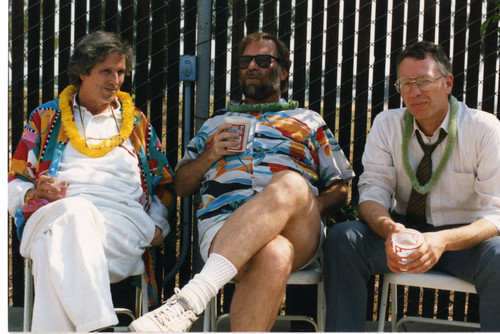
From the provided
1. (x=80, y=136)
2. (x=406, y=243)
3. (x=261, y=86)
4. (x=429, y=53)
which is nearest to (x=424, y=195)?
(x=406, y=243)

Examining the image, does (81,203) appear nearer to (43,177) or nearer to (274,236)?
(43,177)

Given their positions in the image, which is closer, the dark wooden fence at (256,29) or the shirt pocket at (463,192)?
the shirt pocket at (463,192)

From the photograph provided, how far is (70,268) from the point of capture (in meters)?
3.01

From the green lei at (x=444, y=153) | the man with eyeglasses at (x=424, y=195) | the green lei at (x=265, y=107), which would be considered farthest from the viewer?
the green lei at (x=265, y=107)

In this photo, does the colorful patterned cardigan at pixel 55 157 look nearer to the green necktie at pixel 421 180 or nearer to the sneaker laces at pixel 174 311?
the sneaker laces at pixel 174 311

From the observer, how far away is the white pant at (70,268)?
2975mm

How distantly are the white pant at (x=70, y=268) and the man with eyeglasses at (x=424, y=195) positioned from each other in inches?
43.7

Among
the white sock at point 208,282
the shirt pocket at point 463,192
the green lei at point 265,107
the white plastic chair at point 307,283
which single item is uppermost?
the green lei at point 265,107

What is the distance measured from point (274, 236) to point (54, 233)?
1050mm

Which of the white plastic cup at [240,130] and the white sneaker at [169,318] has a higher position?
the white plastic cup at [240,130]

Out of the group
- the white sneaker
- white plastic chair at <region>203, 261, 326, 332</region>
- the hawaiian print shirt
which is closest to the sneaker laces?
the white sneaker

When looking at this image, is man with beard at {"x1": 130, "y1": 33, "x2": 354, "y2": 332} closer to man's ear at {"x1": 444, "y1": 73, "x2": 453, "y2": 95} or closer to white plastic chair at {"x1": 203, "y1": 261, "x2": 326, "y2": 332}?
white plastic chair at {"x1": 203, "y1": 261, "x2": 326, "y2": 332}

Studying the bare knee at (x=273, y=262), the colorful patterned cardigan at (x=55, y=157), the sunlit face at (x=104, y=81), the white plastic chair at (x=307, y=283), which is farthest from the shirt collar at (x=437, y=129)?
the sunlit face at (x=104, y=81)

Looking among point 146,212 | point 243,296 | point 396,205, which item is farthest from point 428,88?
point 146,212
